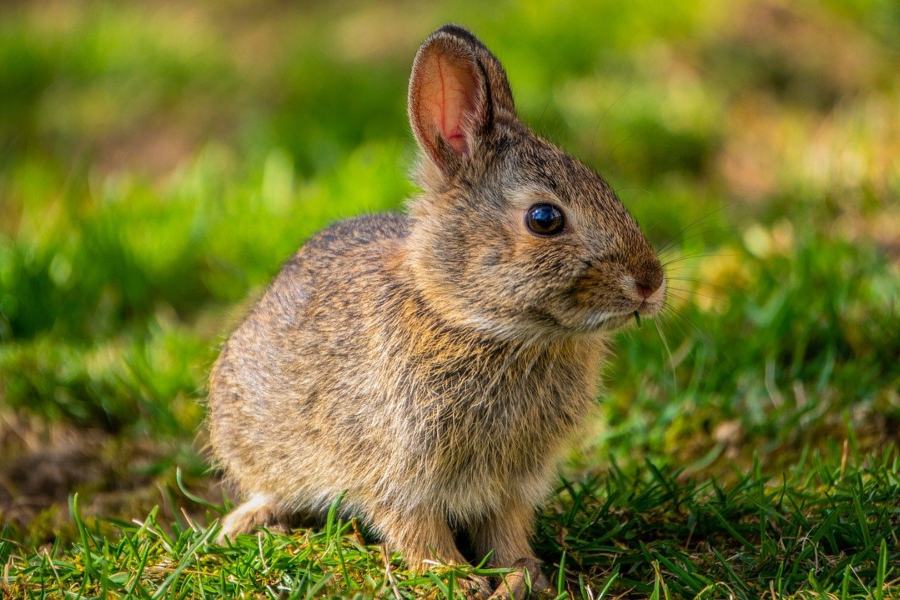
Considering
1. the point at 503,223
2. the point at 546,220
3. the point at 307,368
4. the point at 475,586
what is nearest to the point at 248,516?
the point at 307,368

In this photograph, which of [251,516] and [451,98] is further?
[251,516]

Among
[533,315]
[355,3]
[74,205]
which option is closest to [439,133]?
[533,315]

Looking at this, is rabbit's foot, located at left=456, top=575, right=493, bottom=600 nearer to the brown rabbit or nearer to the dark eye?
the brown rabbit

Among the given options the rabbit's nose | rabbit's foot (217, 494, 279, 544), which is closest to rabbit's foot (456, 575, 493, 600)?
rabbit's foot (217, 494, 279, 544)

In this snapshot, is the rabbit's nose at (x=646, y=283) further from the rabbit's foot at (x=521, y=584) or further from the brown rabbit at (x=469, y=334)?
the rabbit's foot at (x=521, y=584)

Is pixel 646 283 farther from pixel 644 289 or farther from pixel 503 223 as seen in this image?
pixel 503 223

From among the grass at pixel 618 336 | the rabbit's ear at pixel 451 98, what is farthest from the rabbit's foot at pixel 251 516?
the rabbit's ear at pixel 451 98
